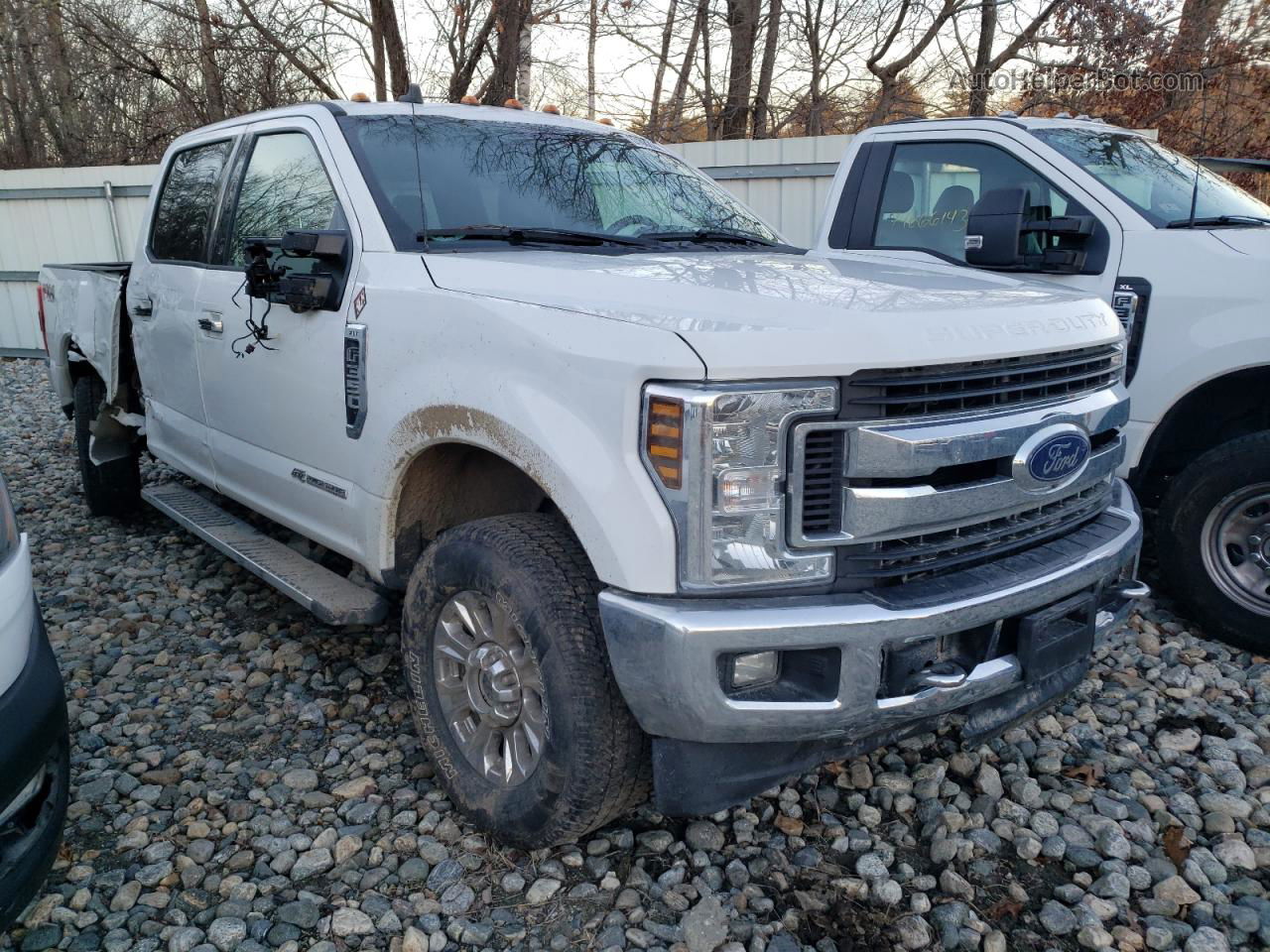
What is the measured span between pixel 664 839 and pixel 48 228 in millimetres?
12947

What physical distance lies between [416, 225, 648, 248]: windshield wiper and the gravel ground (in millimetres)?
1632

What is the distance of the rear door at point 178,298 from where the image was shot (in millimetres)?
4164

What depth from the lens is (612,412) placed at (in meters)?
2.11

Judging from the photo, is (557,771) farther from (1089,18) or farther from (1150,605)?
(1089,18)

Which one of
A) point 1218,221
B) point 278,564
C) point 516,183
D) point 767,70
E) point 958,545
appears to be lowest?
point 278,564

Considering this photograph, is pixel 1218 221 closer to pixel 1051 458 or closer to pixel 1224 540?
pixel 1224 540

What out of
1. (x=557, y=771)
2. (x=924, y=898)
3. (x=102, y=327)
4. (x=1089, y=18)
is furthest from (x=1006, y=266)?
(x=1089, y=18)

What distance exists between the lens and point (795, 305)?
227 centimetres

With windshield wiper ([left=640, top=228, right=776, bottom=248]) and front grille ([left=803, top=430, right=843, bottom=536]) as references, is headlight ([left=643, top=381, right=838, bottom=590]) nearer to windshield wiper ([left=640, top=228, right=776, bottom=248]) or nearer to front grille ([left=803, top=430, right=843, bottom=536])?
front grille ([left=803, top=430, right=843, bottom=536])

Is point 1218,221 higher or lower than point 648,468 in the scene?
higher

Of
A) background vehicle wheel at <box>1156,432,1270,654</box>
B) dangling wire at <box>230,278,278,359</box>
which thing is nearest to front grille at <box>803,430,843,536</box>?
dangling wire at <box>230,278,278,359</box>

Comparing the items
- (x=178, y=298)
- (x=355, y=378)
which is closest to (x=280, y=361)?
(x=355, y=378)

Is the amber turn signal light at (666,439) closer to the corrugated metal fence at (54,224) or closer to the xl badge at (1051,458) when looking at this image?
the xl badge at (1051,458)

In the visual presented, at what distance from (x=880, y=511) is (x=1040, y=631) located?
58 cm
